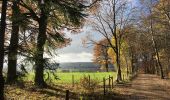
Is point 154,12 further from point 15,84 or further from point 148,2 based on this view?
point 15,84

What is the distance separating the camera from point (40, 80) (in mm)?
24734

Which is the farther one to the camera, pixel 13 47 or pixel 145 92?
pixel 145 92

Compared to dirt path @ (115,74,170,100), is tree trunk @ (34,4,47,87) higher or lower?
higher

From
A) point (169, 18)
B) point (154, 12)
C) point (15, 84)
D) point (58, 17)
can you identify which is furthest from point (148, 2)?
point (15, 84)

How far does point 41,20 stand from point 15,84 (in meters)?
5.02

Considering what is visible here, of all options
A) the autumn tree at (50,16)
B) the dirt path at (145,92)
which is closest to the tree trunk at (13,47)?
the autumn tree at (50,16)

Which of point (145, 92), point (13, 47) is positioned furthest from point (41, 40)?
point (145, 92)

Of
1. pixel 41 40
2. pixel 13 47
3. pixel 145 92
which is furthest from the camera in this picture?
pixel 145 92

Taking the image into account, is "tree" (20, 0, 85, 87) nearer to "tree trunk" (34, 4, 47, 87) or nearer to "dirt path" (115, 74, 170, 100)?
"tree trunk" (34, 4, 47, 87)

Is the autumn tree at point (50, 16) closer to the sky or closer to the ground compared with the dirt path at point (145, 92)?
closer to the sky

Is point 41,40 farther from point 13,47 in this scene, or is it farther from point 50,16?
point 13,47

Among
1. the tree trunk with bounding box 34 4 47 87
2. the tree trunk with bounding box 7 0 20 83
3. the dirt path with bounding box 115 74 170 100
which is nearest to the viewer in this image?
the tree trunk with bounding box 7 0 20 83

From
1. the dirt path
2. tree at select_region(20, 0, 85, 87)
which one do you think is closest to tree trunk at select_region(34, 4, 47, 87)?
tree at select_region(20, 0, 85, 87)

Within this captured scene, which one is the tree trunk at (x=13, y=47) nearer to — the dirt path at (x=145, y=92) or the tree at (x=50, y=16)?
the tree at (x=50, y=16)
